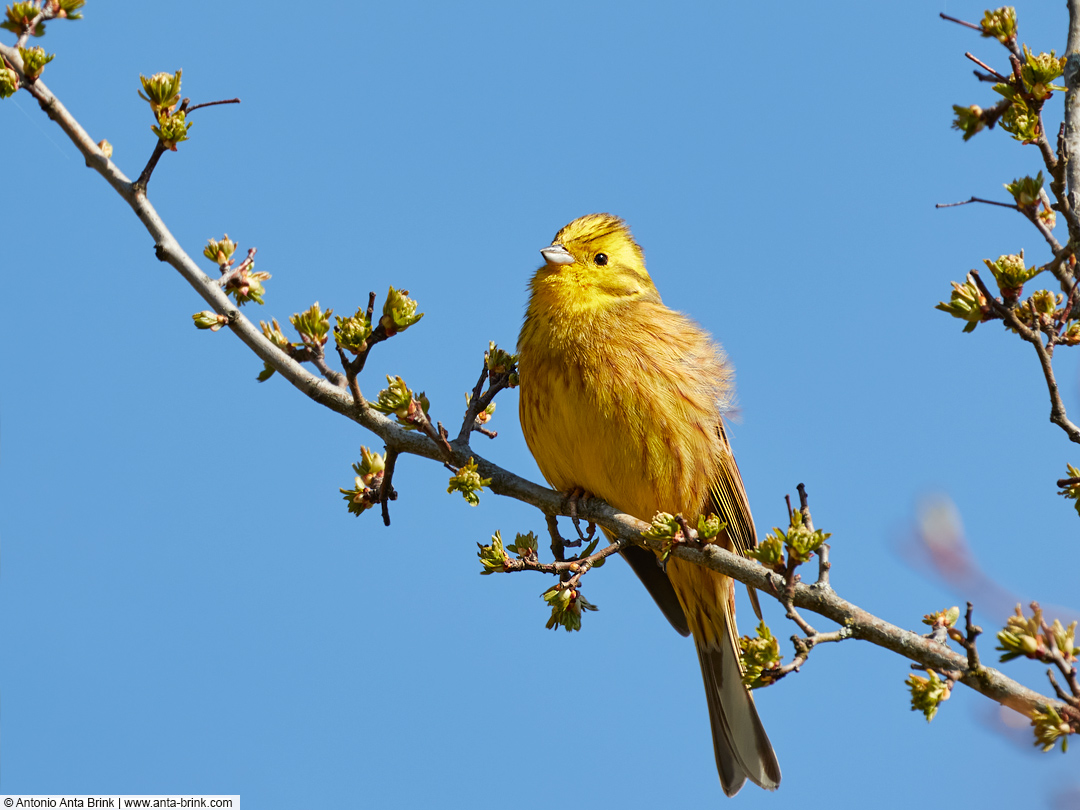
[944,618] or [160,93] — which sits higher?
[160,93]

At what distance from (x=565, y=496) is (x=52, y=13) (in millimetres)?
2571

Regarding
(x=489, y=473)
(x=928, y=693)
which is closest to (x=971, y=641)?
(x=928, y=693)

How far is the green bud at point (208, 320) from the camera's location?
317 cm

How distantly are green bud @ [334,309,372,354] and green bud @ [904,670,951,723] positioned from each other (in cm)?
198

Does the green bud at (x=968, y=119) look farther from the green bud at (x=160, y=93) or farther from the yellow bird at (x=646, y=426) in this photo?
the green bud at (x=160, y=93)

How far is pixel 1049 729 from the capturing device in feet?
7.95

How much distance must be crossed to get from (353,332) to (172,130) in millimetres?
870

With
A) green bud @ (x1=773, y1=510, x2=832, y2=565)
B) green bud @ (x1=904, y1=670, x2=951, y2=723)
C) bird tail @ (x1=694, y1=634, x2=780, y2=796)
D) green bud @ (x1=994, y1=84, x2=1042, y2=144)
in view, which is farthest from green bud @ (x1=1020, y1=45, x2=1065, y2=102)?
bird tail @ (x1=694, y1=634, x2=780, y2=796)

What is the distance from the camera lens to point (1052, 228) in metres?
3.16

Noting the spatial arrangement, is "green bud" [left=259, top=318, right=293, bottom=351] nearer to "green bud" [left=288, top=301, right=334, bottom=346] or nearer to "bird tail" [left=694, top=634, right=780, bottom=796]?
"green bud" [left=288, top=301, right=334, bottom=346]

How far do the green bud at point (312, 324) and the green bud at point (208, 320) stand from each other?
249mm

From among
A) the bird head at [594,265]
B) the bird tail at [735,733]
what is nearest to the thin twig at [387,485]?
the bird head at [594,265]

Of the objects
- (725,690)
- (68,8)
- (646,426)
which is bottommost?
(725,690)

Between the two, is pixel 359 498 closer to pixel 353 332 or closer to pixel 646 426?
pixel 353 332
